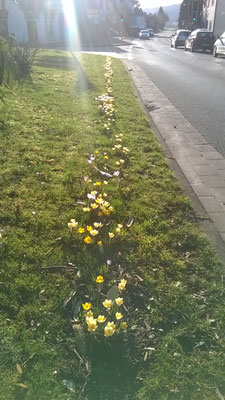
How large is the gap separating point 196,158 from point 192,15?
7400cm

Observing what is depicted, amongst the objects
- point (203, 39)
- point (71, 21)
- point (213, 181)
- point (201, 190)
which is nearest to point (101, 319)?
point (201, 190)

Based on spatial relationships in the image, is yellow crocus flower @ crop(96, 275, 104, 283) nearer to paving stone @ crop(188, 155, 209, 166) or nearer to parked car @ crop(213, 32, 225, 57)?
paving stone @ crop(188, 155, 209, 166)

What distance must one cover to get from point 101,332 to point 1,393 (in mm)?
638

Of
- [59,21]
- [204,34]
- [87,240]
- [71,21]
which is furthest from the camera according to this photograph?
[71,21]

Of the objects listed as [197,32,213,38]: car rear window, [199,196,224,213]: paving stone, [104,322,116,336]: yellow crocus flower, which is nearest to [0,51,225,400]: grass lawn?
[104,322,116,336]: yellow crocus flower

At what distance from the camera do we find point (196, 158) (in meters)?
5.54

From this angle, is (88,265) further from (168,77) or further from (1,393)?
(168,77)

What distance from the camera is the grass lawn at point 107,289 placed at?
75.4 inches

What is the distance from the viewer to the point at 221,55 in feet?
85.8

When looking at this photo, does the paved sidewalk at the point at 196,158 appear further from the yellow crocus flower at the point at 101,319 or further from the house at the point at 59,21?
the house at the point at 59,21

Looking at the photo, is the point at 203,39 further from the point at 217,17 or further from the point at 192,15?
the point at 192,15

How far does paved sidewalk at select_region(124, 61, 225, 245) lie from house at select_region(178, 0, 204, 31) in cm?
6221

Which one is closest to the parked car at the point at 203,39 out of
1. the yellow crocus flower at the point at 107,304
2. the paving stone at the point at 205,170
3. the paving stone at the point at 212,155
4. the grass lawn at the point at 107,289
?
the paving stone at the point at 212,155

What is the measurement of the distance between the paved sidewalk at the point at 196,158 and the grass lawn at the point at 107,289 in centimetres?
30
